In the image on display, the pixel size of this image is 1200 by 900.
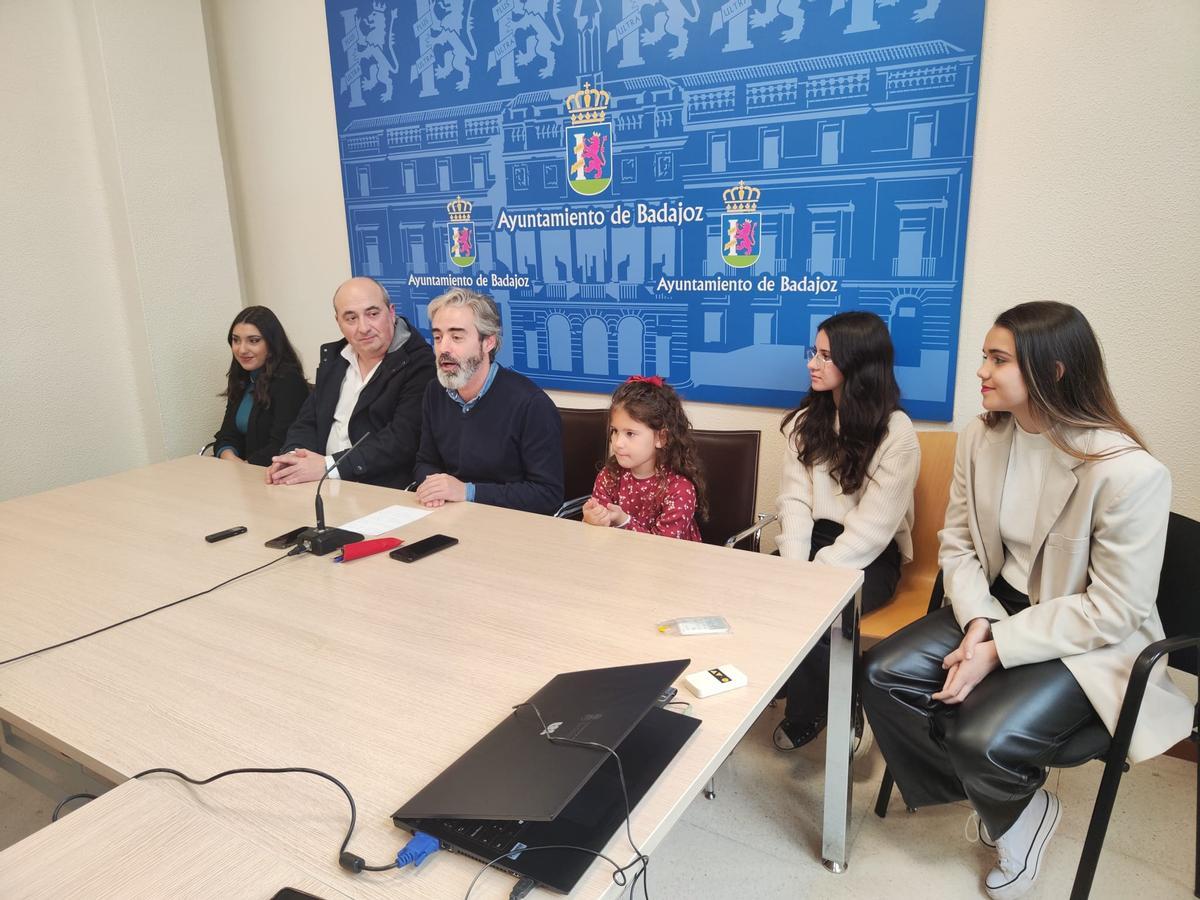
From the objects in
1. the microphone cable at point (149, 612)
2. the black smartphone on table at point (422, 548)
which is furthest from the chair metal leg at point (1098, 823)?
the microphone cable at point (149, 612)

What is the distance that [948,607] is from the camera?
195 cm

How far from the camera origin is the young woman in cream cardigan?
85.8 inches

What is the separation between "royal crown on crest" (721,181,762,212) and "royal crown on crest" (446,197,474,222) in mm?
1160

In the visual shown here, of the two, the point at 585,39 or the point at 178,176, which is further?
the point at 178,176

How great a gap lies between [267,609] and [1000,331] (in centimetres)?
164

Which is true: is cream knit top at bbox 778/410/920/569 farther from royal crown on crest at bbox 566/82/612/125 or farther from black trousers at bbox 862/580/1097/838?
royal crown on crest at bbox 566/82/612/125

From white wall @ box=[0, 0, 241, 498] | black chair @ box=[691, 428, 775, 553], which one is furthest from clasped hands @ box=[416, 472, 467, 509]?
white wall @ box=[0, 0, 241, 498]

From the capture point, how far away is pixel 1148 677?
148 cm

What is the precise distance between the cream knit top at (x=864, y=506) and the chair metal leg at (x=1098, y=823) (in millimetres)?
757

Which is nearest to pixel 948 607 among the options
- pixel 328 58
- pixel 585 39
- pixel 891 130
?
pixel 891 130

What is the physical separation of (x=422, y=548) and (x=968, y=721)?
124cm

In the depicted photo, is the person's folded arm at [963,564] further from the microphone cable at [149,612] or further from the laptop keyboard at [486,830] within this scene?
the microphone cable at [149,612]

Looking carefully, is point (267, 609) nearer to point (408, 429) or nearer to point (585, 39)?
point (408, 429)

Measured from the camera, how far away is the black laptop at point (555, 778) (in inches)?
34.3
